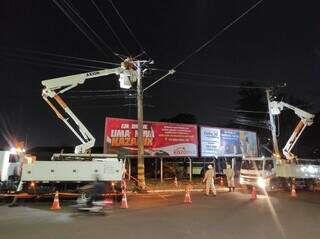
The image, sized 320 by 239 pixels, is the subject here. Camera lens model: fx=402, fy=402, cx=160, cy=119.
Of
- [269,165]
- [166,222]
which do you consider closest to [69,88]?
[166,222]

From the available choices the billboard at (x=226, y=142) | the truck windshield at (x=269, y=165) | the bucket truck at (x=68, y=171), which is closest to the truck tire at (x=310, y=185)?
the truck windshield at (x=269, y=165)

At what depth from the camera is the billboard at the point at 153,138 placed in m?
33.5

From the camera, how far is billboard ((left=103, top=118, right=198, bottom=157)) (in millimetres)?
33469

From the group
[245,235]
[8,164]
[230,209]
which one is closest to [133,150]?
[8,164]

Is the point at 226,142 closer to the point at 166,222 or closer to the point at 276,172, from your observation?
the point at 276,172

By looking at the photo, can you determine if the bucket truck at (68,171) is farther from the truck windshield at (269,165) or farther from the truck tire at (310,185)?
the truck tire at (310,185)

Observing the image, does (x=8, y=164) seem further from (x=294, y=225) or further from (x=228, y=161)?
(x=228, y=161)

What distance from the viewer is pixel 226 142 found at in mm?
41750

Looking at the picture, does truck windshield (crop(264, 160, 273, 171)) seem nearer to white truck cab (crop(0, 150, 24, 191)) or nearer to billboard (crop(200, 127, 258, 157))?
billboard (crop(200, 127, 258, 157))

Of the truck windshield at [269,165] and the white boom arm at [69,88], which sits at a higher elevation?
the white boom arm at [69,88]

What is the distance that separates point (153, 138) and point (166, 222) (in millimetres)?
23083

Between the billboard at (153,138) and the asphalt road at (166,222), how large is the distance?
1620 centimetres

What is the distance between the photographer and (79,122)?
22719 mm

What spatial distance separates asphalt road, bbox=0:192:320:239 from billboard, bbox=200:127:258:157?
71.9ft
